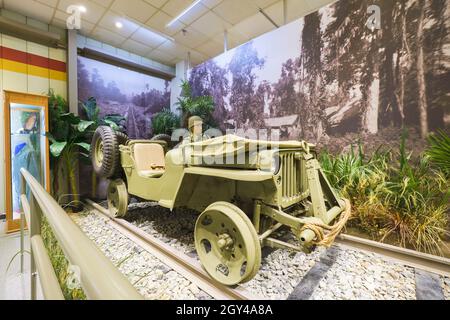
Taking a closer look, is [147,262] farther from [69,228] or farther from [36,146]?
[36,146]

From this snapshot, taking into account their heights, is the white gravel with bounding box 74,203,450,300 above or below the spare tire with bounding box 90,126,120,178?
below

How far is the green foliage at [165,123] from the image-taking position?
5.25 meters

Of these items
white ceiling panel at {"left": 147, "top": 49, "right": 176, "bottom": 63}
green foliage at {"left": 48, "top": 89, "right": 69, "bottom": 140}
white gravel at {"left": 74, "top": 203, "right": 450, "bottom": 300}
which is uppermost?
white ceiling panel at {"left": 147, "top": 49, "right": 176, "bottom": 63}

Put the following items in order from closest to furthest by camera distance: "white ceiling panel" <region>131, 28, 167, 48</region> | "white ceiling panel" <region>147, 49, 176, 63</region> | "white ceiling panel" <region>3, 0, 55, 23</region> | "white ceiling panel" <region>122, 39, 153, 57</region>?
"white ceiling panel" <region>3, 0, 55, 23</region> → "white ceiling panel" <region>131, 28, 167, 48</region> → "white ceiling panel" <region>122, 39, 153, 57</region> → "white ceiling panel" <region>147, 49, 176, 63</region>

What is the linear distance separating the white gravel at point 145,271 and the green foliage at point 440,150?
2815 mm

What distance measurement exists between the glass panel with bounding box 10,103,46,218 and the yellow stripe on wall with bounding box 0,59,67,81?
0.93 meters

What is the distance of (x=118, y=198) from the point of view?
3.01 metres

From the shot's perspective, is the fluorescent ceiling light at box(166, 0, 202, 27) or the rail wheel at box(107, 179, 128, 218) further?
the fluorescent ceiling light at box(166, 0, 202, 27)

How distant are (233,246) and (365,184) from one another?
78.9 inches

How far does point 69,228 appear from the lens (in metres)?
0.60

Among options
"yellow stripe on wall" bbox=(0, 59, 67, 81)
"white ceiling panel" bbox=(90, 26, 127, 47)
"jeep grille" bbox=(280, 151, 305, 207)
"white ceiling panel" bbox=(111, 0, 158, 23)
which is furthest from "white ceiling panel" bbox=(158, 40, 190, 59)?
"jeep grille" bbox=(280, 151, 305, 207)

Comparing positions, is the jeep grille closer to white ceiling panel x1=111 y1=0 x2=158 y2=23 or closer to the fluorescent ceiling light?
the fluorescent ceiling light

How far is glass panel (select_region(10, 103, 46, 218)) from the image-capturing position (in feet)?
10.8

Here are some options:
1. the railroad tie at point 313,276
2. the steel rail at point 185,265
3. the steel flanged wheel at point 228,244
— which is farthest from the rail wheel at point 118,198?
the railroad tie at point 313,276
